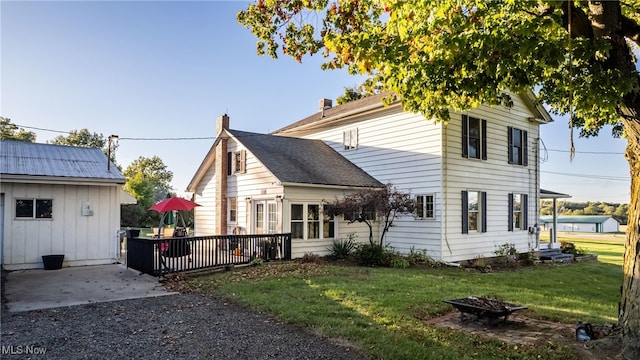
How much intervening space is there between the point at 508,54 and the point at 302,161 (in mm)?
10915

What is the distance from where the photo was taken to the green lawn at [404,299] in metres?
5.16

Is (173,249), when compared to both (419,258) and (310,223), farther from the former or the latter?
(419,258)

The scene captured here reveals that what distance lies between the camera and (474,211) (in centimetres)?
1500

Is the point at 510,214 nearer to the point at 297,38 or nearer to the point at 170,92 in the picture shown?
the point at 297,38

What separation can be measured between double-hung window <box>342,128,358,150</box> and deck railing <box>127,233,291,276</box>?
236 inches

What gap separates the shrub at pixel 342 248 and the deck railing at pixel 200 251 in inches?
75.3

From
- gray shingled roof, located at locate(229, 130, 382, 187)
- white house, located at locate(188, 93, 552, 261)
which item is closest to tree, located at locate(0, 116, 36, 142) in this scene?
white house, located at locate(188, 93, 552, 261)

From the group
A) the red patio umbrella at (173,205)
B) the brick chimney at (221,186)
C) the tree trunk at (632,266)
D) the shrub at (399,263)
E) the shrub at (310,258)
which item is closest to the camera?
the tree trunk at (632,266)

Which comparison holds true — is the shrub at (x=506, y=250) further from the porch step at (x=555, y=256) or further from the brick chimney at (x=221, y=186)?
the brick chimney at (x=221, y=186)

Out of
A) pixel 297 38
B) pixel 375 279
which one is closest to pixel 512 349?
pixel 375 279

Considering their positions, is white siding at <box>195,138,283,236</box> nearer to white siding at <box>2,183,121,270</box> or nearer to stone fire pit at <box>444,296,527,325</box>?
white siding at <box>2,183,121,270</box>

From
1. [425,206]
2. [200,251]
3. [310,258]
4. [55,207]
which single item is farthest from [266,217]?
[55,207]

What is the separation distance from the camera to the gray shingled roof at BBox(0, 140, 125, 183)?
11.7 meters

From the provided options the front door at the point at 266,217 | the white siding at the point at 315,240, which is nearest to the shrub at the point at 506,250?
the white siding at the point at 315,240
